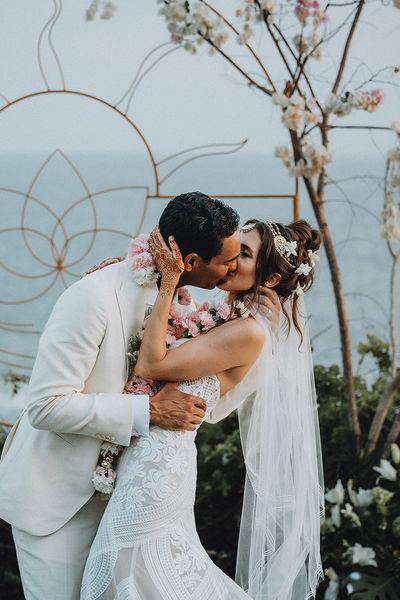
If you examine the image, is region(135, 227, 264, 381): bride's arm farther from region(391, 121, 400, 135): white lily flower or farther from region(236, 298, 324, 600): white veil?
region(391, 121, 400, 135): white lily flower

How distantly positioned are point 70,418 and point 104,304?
1.07ft

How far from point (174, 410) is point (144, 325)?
0.87 feet

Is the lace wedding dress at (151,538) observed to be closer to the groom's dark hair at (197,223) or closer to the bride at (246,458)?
the bride at (246,458)

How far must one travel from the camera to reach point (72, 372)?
2408 mm

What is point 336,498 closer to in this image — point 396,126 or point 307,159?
point 307,159

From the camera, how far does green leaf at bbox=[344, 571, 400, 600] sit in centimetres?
377

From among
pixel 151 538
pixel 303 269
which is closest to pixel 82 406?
pixel 151 538

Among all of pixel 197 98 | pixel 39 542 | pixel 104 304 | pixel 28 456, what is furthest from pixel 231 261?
pixel 197 98

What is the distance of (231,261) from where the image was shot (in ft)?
8.55

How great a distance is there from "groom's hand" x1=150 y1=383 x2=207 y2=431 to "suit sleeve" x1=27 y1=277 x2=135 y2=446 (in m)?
0.13

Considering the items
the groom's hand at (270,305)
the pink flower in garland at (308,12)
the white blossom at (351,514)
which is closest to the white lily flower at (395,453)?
the white blossom at (351,514)

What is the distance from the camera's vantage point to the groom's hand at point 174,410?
8.33 feet

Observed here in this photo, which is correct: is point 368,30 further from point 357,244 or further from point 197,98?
point 357,244

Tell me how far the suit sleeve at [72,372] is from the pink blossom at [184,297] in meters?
0.39
